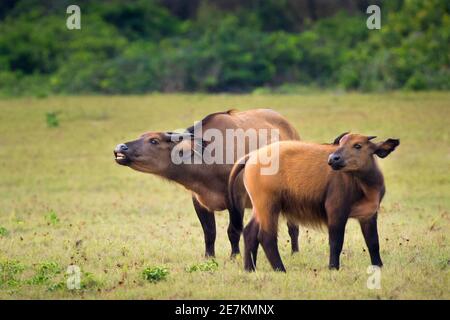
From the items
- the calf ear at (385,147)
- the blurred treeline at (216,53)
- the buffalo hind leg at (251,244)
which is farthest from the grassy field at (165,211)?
the blurred treeline at (216,53)

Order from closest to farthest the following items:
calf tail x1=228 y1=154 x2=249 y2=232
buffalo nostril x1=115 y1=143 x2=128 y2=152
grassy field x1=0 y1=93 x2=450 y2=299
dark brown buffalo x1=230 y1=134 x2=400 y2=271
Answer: grassy field x1=0 y1=93 x2=450 y2=299 → dark brown buffalo x1=230 y1=134 x2=400 y2=271 → calf tail x1=228 y1=154 x2=249 y2=232 → buffalo nostril x1=115 y1=143 x2=128 y2=152

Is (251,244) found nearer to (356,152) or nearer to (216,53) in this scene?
(356,152)

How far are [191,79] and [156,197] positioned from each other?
15670 millimetres

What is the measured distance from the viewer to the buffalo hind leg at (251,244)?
993cm

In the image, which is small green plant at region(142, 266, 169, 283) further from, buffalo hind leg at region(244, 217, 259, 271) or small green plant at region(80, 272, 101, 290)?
buffalo hind leg at region(244, 217, 259, 271)

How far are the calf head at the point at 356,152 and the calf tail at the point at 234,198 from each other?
1.17 metres

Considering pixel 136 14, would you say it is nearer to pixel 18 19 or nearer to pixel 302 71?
pixel 18 19

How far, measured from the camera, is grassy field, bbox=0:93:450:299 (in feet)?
29.8

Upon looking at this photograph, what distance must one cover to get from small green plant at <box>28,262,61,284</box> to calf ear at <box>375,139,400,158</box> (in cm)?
365


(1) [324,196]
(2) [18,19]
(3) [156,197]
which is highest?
(2) [18,19]

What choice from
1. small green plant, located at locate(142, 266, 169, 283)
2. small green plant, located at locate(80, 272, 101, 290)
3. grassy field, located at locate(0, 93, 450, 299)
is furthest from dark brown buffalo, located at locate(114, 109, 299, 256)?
small green plant, located at locate(80, 272, 101, 290)

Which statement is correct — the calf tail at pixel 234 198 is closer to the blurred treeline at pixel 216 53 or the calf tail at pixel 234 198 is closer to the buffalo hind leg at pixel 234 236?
the buffalo hind leg at pixel 234 236
